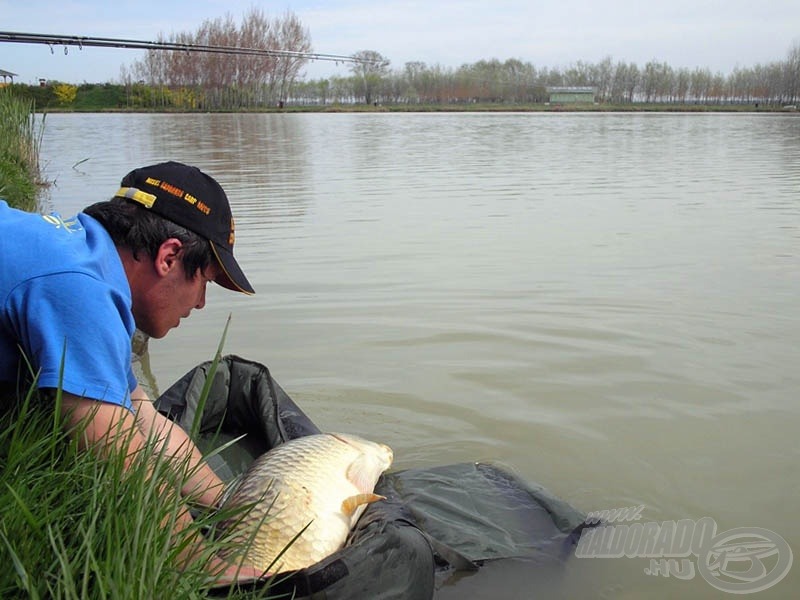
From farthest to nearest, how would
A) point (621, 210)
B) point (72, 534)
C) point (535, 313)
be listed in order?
point (621, 210), point (535, 313), point (72, 534)

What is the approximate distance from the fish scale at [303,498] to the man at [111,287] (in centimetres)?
12

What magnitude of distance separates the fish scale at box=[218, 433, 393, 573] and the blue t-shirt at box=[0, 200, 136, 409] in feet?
1.69

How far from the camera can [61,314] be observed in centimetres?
195

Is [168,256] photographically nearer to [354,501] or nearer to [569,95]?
[354,501]

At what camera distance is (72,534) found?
71.9 inches

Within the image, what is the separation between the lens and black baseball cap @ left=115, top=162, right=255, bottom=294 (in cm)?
244

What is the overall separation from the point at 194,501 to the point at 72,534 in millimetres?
488

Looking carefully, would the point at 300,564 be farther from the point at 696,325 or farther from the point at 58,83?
the point at 58,83

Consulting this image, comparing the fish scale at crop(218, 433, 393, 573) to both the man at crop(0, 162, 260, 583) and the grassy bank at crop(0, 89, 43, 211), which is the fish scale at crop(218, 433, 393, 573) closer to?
the man at crop(0, 162, 260, 583)

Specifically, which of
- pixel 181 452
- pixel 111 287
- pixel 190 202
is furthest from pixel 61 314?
pixel 181 452

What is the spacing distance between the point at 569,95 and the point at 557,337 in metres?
99.5

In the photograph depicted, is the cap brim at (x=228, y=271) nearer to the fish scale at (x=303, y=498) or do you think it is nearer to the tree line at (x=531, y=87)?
the fish scale at (x=303, y=498)

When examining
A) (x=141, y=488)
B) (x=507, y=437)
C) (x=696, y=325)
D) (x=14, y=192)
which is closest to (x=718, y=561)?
(x=507, y=437)

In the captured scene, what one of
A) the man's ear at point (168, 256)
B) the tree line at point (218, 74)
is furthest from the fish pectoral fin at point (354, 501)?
the tree line at point (218, 74)
